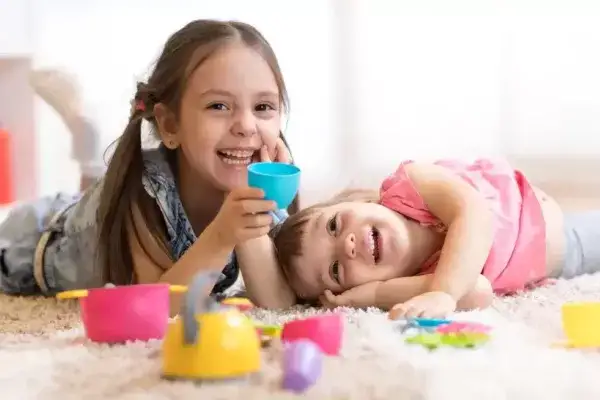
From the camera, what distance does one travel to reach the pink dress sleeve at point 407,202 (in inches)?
56.4

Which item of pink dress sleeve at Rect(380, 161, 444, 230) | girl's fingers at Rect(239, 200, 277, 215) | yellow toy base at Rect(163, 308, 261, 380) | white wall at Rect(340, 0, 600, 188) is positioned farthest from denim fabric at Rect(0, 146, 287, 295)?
white wall at Rect(340, 0, 600, 188)

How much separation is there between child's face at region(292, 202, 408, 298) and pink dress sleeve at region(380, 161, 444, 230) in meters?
0.05

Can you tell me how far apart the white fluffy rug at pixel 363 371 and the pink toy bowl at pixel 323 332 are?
0.8 inches

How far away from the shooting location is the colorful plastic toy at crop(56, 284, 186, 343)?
3.28 ft

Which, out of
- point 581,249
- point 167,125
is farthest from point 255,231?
point 581,249

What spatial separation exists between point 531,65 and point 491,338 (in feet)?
5.28

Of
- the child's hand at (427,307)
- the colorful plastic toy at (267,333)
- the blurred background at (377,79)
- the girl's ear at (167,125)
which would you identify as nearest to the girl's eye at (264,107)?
the girl's ear at (167,125)

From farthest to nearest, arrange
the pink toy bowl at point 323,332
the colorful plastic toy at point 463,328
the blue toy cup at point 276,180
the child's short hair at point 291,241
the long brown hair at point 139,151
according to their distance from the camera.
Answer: the long brown hair at point 139,151, the child's short hair at point 291,241, the blue toy cup at point 276,180, the colorful plastic toy at point 463,328, the pink toy bowl at point 323,332

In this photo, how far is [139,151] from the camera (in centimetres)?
157

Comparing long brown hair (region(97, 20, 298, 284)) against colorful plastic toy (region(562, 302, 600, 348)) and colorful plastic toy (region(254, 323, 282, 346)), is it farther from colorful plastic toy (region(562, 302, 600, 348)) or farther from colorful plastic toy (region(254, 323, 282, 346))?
colorful plastic toy (region(562, 302, 600, 348))

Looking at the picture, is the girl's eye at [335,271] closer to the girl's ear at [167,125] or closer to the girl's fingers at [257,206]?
the girl's fingers at [257,206]

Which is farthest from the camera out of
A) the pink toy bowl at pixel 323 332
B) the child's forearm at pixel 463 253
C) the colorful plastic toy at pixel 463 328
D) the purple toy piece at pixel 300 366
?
the child's forearm at pixel 463 253

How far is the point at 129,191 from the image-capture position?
1.53m

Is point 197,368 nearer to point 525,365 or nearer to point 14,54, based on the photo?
point 525,365
